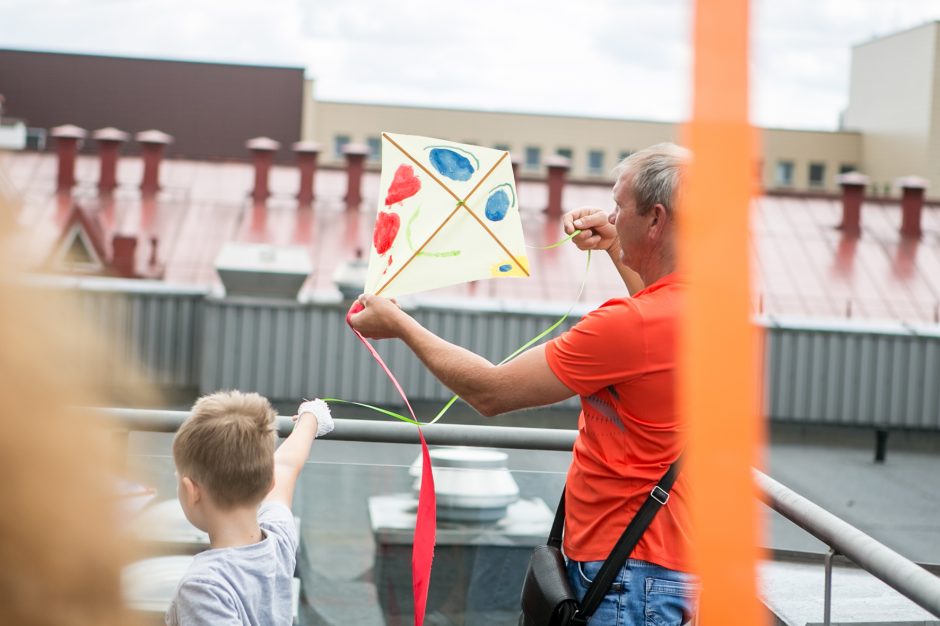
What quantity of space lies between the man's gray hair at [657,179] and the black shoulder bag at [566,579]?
49 cm

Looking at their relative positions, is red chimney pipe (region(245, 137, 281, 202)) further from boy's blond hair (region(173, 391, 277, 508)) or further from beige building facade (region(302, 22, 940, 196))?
beige building facade (region(302, 22, 940, 196))

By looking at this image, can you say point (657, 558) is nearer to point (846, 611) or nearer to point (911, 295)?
point (846, 611)

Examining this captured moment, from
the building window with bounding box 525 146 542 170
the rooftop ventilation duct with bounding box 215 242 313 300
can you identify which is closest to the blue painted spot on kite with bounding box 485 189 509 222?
the rooftop ventilation duct with bounding box 215 242 313 300

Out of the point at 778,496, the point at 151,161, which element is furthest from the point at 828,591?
the point at 151,161

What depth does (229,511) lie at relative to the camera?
198cm

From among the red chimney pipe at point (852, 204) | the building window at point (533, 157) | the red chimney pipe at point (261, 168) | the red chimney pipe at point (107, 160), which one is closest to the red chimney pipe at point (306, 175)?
the red chimney pipe at point (261, 168)

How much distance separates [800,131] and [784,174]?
3.90 metres

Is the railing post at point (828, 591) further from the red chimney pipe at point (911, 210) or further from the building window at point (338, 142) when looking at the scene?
the building window at point (338, 142)

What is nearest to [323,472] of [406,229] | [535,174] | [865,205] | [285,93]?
[406,229]

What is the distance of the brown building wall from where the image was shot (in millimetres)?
42875

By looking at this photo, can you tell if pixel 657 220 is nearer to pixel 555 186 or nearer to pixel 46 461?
pixel 46 461

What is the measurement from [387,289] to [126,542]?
1.96 meters

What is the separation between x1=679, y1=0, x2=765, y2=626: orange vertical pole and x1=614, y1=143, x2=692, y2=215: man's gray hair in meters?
1.62

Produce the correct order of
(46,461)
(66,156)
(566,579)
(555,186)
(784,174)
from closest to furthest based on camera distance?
(46,461), (566,579), (66,156), (555,186), (784,174)
